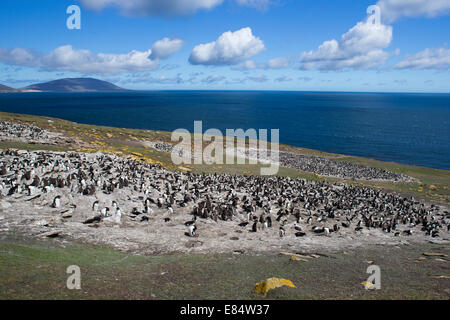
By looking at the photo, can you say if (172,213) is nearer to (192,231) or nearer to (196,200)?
(196,200)

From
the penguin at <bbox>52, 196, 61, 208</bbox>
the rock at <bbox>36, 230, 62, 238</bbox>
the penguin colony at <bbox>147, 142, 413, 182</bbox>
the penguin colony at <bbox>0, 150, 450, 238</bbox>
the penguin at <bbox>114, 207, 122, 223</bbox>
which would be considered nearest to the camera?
the rock at <bbox>36, 230, 62, 238</bbox>

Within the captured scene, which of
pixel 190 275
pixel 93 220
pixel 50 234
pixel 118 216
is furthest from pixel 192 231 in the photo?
pixel 50 234

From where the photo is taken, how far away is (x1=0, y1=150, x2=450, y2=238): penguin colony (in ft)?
63.4

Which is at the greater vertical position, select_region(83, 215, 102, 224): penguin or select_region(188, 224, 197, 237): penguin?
select_region(83, 215, 102, 224): penguin

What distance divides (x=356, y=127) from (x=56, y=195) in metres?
157

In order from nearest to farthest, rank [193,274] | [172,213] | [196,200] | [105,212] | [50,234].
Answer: [193,274] < [50,234] < [105,212] < [172,213] < [196,200]

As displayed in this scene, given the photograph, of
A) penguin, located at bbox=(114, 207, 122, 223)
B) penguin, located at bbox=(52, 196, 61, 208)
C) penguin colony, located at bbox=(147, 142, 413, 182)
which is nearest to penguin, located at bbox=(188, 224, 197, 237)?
penguin, located at bbox=(114, 207, 122, 223)

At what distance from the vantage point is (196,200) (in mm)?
23422

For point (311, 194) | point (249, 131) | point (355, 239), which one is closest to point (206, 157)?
point (311, 194)

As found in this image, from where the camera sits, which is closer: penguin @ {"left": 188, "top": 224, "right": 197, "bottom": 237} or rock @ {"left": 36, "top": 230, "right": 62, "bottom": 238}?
rock @ {"left": 36, "top": 230, "right": 62, "bottom": 238}

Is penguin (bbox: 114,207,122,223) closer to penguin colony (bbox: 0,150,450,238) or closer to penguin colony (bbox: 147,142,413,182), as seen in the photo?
penguin colony (bbox: 0,150,450,238)

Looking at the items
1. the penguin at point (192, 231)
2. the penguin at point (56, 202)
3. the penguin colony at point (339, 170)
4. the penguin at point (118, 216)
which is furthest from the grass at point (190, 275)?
the penguin colony at point (339, 170)

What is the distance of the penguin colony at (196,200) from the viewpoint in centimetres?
1933

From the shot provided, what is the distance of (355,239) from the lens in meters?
19.7
